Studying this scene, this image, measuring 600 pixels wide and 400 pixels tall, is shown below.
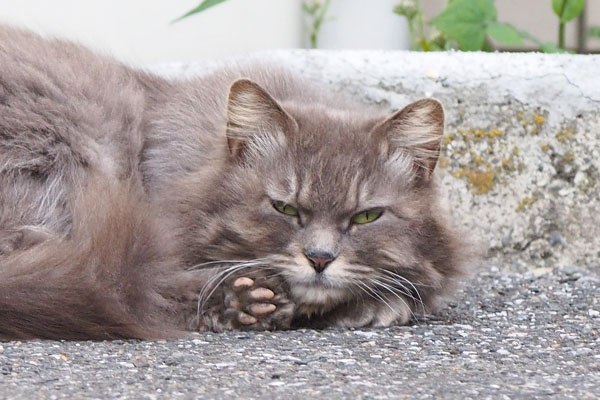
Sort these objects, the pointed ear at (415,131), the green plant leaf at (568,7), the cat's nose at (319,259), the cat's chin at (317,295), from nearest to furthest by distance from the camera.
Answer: the cat's nose at (319,259), the cat's chin at (317,295), the pointed ear at (415,131), the green plant leaf at (568,7)

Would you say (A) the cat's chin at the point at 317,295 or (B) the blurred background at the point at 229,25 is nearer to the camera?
(A) the cat's chin at the point at 317,295

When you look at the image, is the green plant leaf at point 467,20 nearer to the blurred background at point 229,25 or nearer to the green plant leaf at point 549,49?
the blurred background at point 229,25

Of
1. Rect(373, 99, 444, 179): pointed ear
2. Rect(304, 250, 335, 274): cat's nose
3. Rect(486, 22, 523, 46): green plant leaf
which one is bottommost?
Rect(304, 250, 335, 274): cat's nose

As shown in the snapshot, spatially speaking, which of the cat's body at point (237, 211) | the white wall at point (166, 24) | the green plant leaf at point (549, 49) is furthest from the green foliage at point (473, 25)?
the cat's body at point (237, 211)

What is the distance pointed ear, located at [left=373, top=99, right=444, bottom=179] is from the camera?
148 inches

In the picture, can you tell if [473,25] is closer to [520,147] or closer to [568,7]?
[568,7]

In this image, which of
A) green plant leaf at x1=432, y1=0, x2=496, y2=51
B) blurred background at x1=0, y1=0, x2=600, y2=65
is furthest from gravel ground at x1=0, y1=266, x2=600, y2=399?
blurred background at x1=0, y1=0, x2=600, y2=65

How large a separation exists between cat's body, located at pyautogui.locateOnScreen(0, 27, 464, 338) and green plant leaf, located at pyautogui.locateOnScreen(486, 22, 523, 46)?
6.22 ft

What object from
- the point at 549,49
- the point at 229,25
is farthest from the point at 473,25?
the point at 229,25

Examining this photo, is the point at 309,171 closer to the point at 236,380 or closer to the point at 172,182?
the point at 172,182

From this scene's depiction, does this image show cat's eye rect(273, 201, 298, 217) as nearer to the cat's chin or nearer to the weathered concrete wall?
the cat's chin

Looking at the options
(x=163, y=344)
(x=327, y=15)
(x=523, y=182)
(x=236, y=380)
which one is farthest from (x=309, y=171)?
(x=327, y=15)

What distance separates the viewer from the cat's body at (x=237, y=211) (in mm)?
3559

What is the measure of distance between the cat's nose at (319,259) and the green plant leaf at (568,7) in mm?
2945
